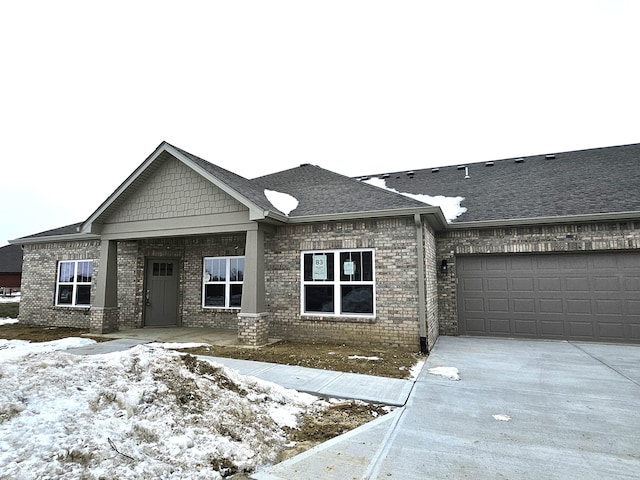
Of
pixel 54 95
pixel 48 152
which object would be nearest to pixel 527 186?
pixel 54 95

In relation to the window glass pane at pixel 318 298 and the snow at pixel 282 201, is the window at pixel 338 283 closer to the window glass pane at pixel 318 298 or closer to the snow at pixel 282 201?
the window glass pane at pixel 318 298

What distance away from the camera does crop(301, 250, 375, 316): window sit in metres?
8.16

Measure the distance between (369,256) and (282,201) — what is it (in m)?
3.11

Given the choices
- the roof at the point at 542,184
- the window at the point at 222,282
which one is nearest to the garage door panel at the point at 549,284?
the roof at the point at 542,184

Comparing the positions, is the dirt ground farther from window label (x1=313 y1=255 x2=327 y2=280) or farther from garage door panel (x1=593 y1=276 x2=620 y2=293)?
garage door panel (x1=593 y1=276 x2=620 y2=293)

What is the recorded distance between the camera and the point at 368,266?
26.8 feet

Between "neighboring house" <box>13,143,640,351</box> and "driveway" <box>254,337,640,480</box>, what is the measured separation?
2476 millimetres

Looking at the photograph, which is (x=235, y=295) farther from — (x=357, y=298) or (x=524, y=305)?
(x=524, y=305)

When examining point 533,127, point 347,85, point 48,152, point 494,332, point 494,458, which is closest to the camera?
point 494,458

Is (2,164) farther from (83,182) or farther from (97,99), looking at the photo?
(97,99)

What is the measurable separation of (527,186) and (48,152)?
36451mm

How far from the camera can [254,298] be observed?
818cm

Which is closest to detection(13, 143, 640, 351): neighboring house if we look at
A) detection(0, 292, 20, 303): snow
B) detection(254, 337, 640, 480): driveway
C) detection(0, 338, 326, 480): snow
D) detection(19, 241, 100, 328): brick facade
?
detection(19, 241, 100, 328): brick facade

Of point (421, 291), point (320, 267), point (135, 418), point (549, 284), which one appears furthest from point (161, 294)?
point (549, 284)
